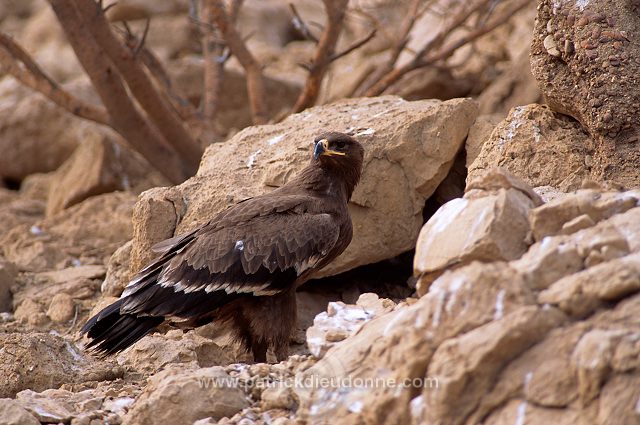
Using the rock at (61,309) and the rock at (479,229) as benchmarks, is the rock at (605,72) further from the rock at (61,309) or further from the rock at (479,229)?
the rock at (61,309)

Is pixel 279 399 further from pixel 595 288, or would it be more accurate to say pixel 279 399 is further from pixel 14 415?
pixel 595 288

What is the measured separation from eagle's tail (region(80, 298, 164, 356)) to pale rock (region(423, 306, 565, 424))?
106 inches

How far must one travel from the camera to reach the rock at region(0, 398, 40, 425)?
4.40m

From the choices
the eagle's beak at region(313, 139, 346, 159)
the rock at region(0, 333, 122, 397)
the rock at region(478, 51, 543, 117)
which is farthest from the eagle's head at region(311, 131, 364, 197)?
the rock at region(478, 51, 543, 117)

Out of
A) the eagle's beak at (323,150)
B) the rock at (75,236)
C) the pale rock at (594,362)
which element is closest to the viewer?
the pale rock at (594,362)

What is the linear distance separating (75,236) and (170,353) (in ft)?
11.4

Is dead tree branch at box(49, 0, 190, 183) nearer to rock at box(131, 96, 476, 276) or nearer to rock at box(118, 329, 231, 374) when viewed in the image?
rock at box(131, 96, 476, 276)

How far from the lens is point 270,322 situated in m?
6.13

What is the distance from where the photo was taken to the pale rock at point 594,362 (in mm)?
3449

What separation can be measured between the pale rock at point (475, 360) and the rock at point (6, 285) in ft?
16.5

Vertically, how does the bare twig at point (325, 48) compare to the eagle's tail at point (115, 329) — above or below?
above

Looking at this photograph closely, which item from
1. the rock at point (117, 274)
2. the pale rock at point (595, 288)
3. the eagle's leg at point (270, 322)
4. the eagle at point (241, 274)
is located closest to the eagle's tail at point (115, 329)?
the eagle at point (241, 274)

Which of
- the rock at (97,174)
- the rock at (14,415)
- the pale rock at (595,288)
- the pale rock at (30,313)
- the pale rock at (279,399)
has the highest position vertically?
the pale rock at (595,288)

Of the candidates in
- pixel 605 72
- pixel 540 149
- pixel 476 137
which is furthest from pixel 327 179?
pixel 605 72
